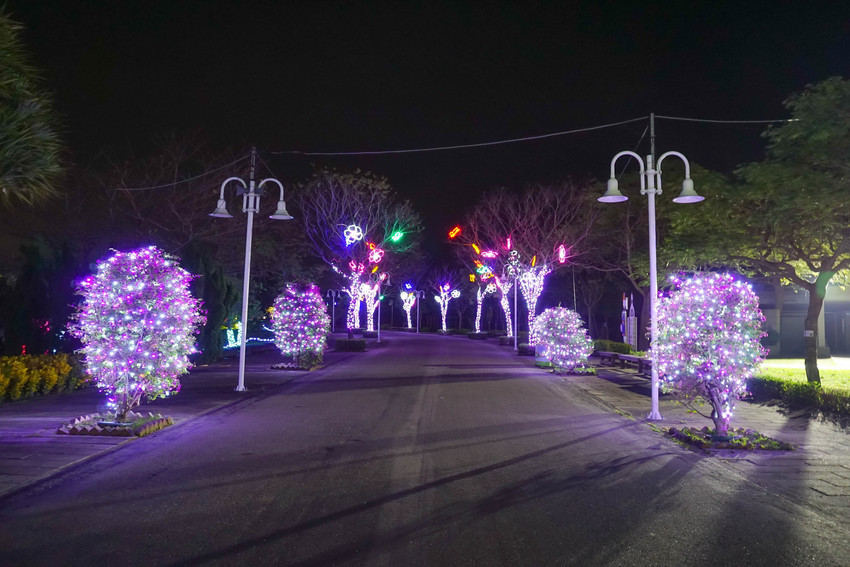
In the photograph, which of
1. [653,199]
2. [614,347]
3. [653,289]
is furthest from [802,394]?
[614,347]

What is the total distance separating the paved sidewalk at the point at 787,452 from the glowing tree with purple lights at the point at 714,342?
102 cm

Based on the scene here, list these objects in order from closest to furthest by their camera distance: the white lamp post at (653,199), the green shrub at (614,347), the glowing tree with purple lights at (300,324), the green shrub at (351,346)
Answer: the white lamp post at (653,199) → the glowing tree with purple lights at (300,324) → the green shrub at (614,347) → the green shrub at (351,346)

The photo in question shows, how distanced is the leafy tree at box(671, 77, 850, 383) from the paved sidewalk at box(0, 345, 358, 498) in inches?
522

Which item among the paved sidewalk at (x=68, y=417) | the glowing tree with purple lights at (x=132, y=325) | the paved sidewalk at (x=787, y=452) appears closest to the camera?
the paved sidewalk at (x=787, y=452)

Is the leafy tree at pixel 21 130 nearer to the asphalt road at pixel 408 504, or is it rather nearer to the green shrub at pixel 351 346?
the asphalt road at pixel 408 504

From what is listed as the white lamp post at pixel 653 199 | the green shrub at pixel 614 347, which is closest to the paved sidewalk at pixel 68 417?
the white lamp post at pixel 653 199

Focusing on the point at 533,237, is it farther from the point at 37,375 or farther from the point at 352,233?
the point at 37,375

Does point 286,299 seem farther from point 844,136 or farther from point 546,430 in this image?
point 844,136

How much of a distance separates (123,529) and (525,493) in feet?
12.9

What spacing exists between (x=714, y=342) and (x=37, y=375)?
13.9m

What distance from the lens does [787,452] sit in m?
8.99

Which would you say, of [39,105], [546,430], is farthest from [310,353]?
[39,105]

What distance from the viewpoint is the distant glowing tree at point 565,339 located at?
21641mm

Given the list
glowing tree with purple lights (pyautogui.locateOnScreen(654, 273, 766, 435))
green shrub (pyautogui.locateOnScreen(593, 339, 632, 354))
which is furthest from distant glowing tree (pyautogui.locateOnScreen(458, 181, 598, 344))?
glowing tree with purple lights (pyautogui.locateOnScreen(654, 273, 766, 435))
